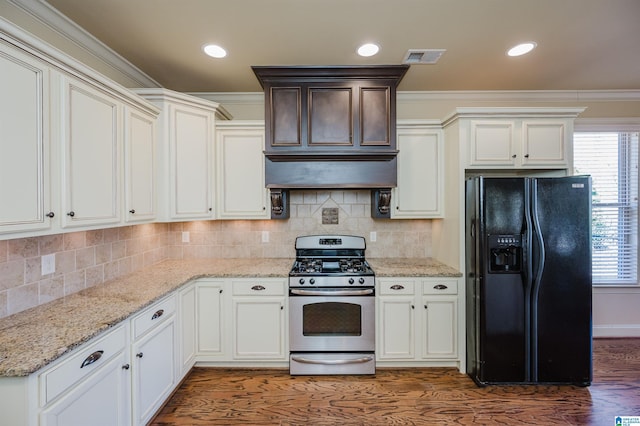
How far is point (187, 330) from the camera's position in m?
2.52

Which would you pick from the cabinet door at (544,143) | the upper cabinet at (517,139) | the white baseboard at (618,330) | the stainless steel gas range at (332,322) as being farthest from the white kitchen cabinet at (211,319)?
the white baseboard at (618,330)

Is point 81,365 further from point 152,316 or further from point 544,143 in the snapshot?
point 544,143

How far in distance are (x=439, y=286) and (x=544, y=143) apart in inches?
63.4

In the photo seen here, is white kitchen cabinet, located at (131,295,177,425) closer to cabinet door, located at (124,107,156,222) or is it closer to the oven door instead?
cabinet door, located at (124,107,156,222)

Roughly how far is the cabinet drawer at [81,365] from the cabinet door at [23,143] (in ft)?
2.10

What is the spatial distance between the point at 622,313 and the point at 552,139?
2.39 m

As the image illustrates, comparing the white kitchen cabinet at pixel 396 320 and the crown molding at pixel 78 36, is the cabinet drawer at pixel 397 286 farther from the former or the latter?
the crown molding at pixel 78 36

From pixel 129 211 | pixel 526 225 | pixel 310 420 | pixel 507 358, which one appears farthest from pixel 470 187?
pixel 129 211

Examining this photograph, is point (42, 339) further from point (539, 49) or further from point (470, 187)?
point (539, 49)

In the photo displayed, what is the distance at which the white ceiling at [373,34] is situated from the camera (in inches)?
75.1

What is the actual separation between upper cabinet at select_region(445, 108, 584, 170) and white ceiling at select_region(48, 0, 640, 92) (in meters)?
0.49

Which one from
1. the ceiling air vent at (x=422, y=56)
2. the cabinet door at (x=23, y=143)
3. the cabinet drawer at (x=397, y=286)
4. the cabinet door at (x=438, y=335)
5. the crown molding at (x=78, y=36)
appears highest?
the ceiling air vent at (x=422, y=56)

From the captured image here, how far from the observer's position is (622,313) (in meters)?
3.37

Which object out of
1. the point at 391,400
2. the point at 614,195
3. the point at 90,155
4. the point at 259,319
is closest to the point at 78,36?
the point at 90,155
